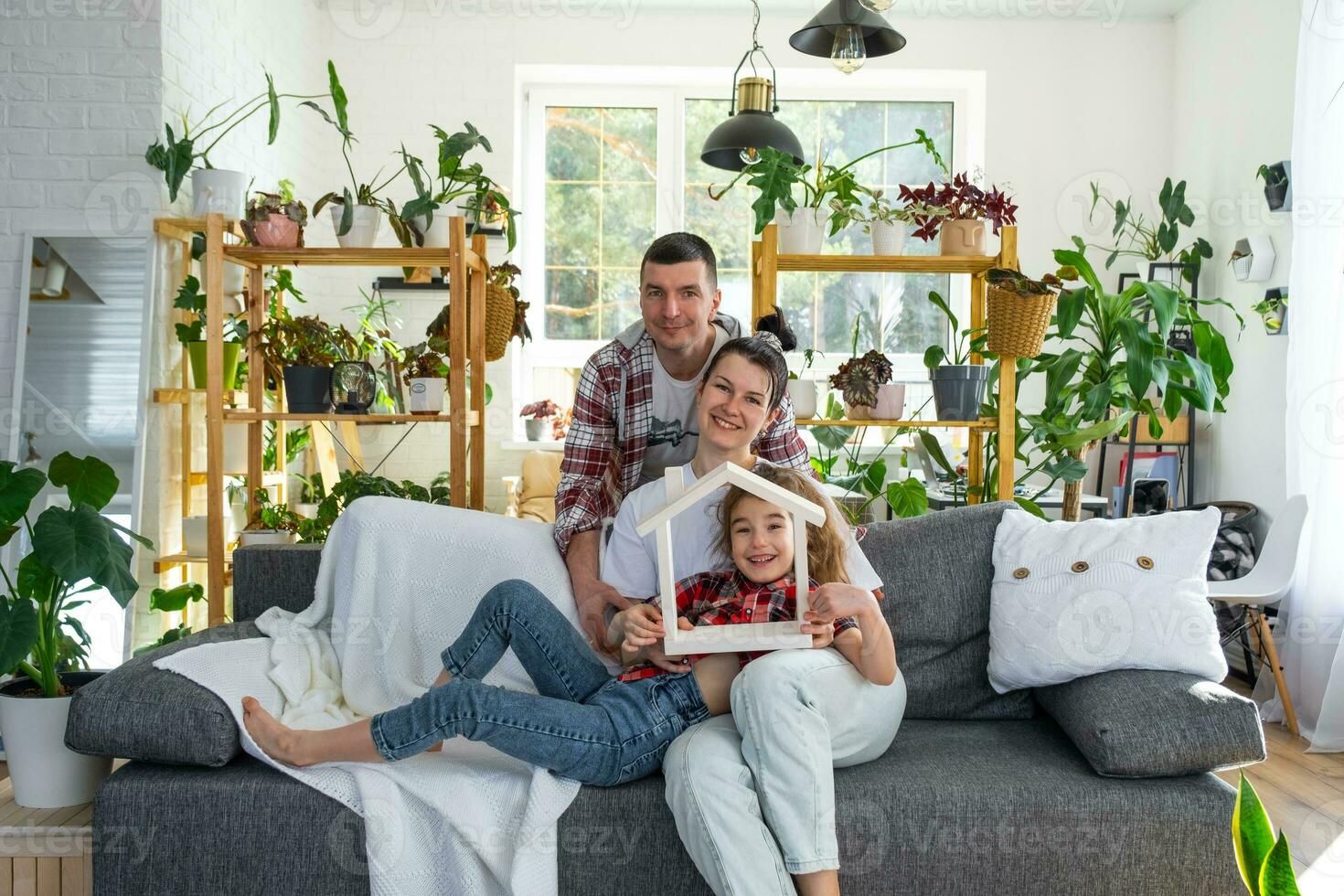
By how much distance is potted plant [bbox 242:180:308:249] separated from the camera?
304 cm

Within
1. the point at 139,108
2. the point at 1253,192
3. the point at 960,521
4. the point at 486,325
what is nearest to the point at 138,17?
the point at 139,108

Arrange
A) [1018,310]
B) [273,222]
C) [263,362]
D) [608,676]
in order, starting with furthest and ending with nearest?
[263,362] → [273,222] → [1018,310] → [608,676]

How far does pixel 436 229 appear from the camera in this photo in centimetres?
319

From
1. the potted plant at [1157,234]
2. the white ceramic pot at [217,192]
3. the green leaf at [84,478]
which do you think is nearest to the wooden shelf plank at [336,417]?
the white ceramic pot at [217,192]

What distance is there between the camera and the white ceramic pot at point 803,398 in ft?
9.59

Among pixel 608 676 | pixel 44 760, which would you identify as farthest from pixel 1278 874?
pixel 44 760

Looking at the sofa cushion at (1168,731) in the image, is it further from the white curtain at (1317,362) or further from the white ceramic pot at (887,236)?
the white curtain at (1317,362)

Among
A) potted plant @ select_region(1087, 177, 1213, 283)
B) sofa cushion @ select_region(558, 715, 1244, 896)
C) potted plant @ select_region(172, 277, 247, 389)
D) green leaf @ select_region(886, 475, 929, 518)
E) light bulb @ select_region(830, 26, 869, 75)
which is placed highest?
light bulb @ select_region(830, 26, 869, 75)

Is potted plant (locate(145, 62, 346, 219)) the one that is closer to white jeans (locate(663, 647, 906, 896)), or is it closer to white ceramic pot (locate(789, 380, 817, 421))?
white ceramic pot (locate(789, 380, 817, 421))

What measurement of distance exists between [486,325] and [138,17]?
1368 mm

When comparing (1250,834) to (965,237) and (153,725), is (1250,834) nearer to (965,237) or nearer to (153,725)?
(153,725)

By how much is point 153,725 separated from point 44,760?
33 cm

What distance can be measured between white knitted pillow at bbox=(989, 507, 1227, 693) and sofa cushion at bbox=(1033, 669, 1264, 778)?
103 mm

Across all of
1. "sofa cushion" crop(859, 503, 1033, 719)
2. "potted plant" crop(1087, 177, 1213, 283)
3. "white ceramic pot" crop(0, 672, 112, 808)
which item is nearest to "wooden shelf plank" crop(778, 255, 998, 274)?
"sofa cushion" crop(859, 503, 1033, 719)
